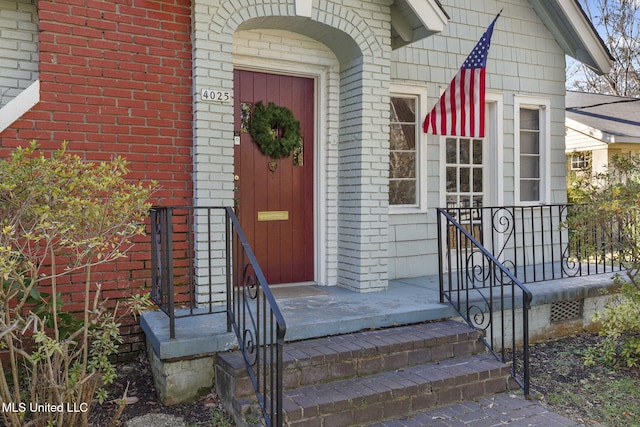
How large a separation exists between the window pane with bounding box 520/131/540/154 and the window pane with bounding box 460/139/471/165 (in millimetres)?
908

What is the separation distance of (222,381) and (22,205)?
65.3 inches

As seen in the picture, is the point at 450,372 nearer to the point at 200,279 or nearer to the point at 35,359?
the point at 200,279

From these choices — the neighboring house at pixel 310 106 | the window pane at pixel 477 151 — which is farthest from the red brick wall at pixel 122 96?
the window pane at pixel 477 151

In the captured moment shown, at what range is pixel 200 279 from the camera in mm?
4633

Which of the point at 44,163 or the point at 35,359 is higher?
the point at 44,163

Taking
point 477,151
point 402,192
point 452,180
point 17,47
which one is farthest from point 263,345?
point 477,151

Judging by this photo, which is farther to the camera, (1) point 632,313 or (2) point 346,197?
(2) point 346,197

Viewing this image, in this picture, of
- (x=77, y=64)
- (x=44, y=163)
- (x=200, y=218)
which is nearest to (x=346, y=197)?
(x=200, y=218)

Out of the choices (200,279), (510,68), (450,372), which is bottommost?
(450,372)

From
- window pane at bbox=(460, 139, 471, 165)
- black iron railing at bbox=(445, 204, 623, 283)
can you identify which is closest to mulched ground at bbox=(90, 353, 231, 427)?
black iron railing at bbox=(445, 204, 623, 283)

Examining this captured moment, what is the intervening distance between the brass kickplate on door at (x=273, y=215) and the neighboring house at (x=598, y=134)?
8.87m

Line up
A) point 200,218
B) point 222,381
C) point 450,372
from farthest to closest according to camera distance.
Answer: point 200,218
point 450,372
point 222,381

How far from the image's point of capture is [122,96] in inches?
176

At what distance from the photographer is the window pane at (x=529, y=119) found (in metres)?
7.29
